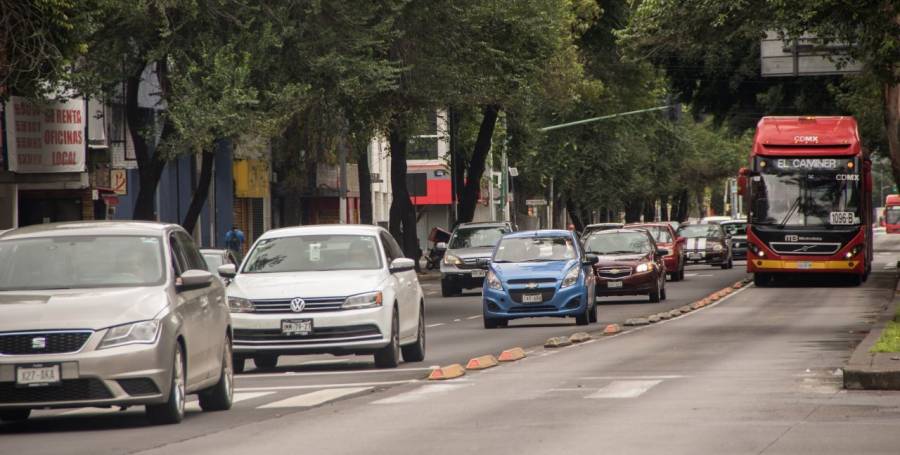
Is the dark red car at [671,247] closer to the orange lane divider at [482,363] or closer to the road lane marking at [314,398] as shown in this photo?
the orange lane divider at [482,363]

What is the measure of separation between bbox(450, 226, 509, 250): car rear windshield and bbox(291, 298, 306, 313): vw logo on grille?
23.9 meters

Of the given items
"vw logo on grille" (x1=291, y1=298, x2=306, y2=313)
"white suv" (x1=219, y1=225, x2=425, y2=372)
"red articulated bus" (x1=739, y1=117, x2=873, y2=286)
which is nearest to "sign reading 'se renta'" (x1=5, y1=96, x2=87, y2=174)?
"white suv" (x1=219, y1=225, x2=425, y2=372)

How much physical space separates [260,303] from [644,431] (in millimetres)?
8172

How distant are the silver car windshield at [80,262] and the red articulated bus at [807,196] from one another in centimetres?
3022

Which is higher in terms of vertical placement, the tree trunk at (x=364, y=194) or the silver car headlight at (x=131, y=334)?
the tree trunk at (x=364, y=194)

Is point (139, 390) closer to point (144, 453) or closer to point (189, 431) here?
point (189, 431)

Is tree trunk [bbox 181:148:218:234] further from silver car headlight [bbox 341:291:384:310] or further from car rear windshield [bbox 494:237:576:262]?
silver car headlight [bbox 341:291:384:310]

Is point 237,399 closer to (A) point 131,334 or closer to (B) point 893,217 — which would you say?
(A) point 131,334

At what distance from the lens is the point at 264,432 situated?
43.8 feet

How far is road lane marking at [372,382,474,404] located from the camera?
15.9 meters

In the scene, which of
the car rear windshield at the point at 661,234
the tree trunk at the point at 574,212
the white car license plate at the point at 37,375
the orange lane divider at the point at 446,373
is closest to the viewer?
the white car license plate at the point at 37,375

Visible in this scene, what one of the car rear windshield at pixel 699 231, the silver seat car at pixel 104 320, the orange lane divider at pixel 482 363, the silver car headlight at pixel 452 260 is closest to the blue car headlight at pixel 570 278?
the orange lane divider at pixel 482 363

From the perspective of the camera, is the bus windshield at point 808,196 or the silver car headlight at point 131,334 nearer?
the silver car headlight at point 131,334

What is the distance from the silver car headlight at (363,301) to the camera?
19.8 metres
